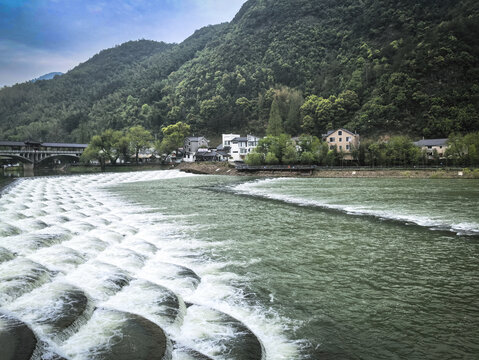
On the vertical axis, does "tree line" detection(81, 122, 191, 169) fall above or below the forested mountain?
below

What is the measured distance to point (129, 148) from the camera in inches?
3280

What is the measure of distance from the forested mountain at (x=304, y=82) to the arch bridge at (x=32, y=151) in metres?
29.2

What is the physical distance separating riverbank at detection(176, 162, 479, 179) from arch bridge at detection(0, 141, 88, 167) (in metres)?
39.0

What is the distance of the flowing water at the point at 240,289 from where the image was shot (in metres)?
4.66

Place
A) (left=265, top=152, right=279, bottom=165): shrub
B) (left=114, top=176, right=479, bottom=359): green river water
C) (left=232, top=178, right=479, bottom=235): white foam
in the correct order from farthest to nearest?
1. (left=265, top=152, right=279, bottom=165): shrub
2. (left=232, top=178, right=479, bottom=235): white foam
3. (left=114, top=176, right=479, bottom=359): green river water

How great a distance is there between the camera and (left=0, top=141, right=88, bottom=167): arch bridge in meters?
72.2

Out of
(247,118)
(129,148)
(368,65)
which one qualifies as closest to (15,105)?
(129,148)

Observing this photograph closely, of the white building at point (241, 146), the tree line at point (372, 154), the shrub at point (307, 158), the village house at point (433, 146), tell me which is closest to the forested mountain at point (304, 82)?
the village house at point (433, 146)

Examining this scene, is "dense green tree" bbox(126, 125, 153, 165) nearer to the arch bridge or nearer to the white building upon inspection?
the arch bridge

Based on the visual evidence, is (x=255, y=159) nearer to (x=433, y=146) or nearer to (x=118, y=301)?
(x=433, y=146)

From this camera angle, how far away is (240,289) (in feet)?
23.1

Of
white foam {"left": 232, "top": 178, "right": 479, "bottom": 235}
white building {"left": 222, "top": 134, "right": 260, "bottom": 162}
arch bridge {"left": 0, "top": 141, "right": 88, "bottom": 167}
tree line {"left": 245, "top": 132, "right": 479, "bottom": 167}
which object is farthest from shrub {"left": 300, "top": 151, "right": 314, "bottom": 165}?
arch bridge {"left": 0, "top": 141, "right": 88, "bottom": 167}

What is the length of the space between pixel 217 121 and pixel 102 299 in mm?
105324

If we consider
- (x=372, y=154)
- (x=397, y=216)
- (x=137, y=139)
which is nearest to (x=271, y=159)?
(x=372, y=154)
